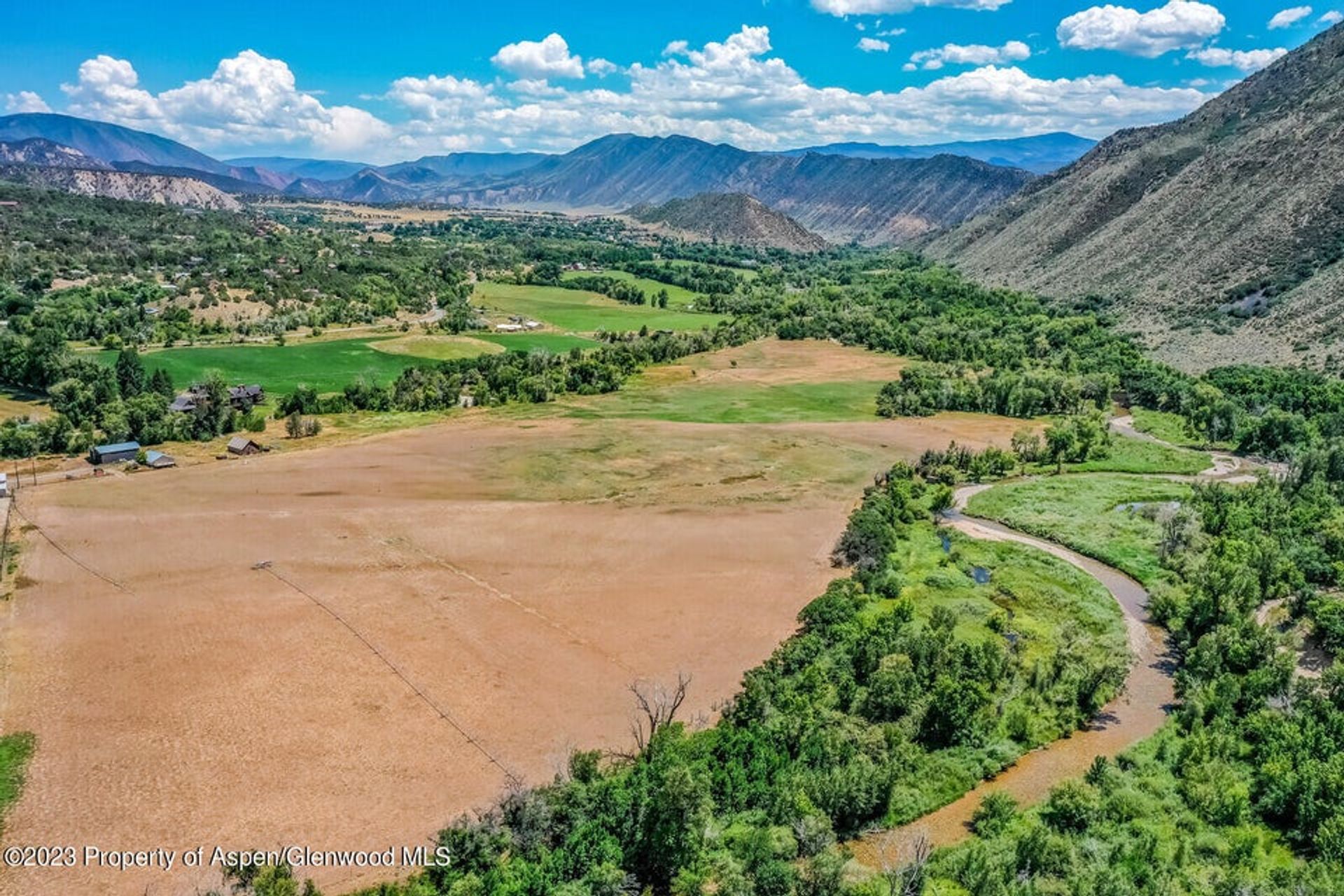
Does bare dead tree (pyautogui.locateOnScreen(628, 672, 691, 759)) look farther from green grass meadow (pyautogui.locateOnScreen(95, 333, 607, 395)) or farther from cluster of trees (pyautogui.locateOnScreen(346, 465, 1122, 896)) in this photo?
green grass meadow (pyautogui.locateOnScreen(95, 333, 607, 395))

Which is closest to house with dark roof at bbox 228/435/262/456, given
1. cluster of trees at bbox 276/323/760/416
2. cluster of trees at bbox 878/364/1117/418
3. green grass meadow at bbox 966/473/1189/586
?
cluster of trees at bbox 276/323/760/416

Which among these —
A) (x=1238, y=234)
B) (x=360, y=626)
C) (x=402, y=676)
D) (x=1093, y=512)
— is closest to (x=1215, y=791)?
(x=402, y=676)

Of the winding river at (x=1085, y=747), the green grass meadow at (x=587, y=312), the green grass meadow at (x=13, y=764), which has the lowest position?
the green grass meadow at (x=13, y=764)

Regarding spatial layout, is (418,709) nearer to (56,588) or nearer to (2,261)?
(56,588)

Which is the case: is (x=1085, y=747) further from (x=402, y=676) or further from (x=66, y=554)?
(x=66, y=554)

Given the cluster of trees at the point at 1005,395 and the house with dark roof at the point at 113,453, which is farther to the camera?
the cluster of trees at the point at 1005,395

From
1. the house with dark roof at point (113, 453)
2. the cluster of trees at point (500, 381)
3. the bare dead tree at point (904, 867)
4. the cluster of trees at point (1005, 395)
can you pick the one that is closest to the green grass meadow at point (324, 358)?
the cluster of trees at point (500, 381)

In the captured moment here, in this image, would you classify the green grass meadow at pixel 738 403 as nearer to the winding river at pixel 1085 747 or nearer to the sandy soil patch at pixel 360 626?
the sandy soil patch at pixel 360 626

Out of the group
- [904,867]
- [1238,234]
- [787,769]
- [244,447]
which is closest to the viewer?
[904,867]
